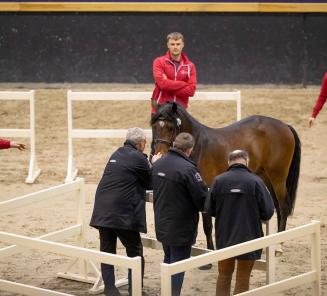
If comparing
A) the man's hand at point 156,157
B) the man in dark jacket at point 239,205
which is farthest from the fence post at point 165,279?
the man's hand at point 156,157

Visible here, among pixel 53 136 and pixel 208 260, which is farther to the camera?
pixel 53 136

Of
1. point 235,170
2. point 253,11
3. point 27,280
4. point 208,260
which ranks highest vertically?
point 253,11

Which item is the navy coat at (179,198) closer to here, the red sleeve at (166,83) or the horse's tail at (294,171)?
the horse's tail at (294,171)

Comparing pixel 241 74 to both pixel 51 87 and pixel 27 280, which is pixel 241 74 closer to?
pixel 51 87

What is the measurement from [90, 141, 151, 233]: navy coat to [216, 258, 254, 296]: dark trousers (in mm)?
869

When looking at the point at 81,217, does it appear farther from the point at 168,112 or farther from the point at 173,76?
the point at 173,76

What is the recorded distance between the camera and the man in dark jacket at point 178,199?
8.81 metres

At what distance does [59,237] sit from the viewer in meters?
9.89

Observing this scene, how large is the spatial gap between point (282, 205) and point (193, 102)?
6.99 meters

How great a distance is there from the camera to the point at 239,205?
8.48 metres

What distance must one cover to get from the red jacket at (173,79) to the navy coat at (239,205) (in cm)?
360

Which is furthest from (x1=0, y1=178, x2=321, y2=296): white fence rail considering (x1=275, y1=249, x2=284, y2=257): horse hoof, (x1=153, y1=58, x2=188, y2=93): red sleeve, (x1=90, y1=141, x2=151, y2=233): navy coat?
(x1=153, y1=58, x2=188, y2=93): red sleeve

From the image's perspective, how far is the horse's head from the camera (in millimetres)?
10164

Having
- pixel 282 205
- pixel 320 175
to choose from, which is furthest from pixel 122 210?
pixel 320 175
